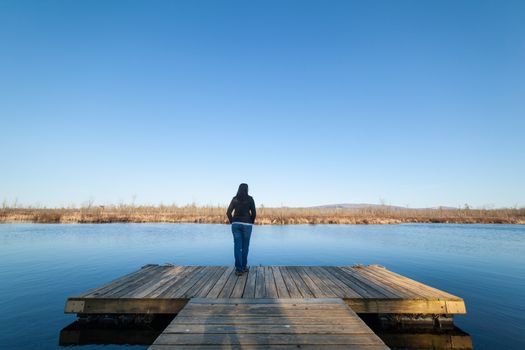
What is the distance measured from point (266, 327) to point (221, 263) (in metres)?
9.06

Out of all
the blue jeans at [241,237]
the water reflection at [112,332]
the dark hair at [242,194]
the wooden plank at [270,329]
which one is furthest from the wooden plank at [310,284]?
the water reflection at [112,332]

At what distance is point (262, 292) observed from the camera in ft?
17.6

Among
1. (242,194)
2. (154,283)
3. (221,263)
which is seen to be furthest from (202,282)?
(221,263)

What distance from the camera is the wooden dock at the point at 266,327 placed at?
10.4 feet

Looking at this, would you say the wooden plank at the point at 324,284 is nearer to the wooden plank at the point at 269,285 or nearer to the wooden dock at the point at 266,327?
the wooden dock at the point at 266,327

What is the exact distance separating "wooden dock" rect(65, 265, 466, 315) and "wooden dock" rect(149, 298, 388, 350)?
0.59 m

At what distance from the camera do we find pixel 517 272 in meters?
11.3

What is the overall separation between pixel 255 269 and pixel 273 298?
2816mm

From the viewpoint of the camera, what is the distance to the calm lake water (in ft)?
19.1

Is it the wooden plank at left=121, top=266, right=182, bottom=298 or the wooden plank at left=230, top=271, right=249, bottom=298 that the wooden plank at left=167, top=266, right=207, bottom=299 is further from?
the wooden plank at left=230, top=271, right=249, bottom=298

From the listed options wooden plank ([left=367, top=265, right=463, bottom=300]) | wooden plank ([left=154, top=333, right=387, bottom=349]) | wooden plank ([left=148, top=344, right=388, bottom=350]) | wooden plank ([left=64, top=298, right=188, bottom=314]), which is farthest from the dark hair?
wooden plank ([left=367, top=265, right=463, bottom=300])

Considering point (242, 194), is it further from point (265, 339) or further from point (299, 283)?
point (265, 339)

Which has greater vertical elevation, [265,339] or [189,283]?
[265,339]

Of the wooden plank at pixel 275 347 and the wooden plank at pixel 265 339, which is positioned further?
the wooden plank at pixel 265 339
